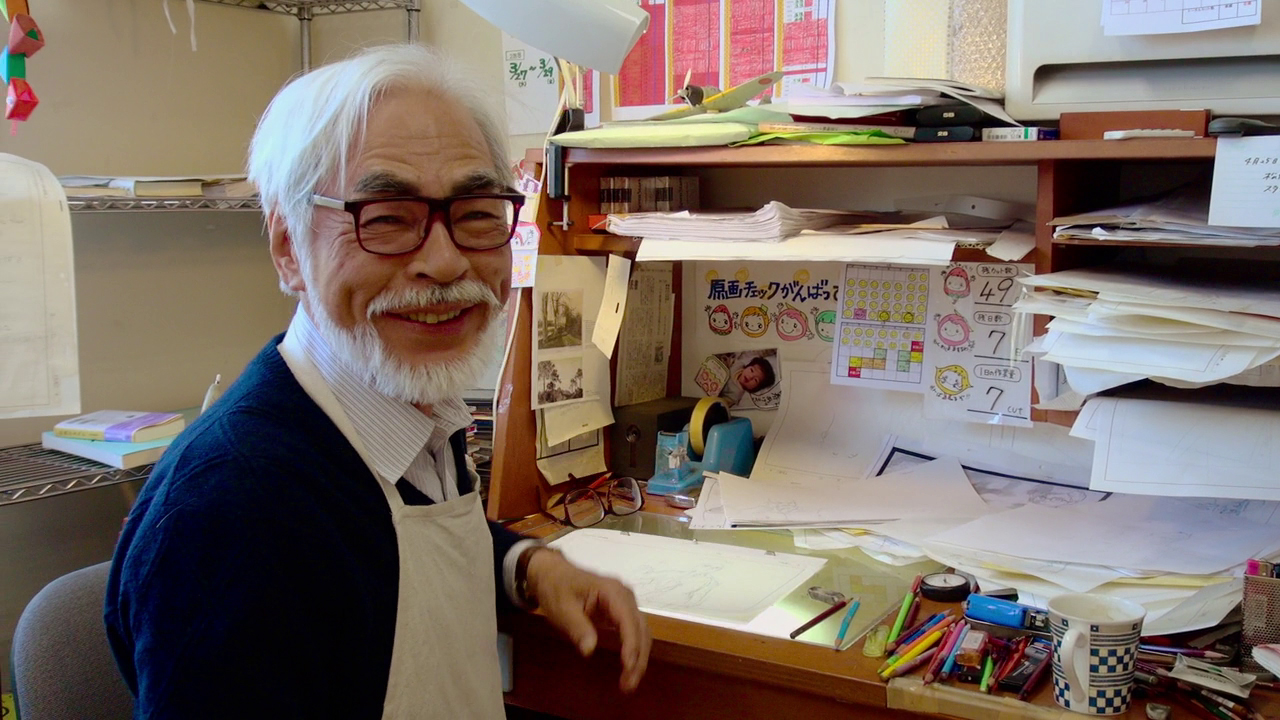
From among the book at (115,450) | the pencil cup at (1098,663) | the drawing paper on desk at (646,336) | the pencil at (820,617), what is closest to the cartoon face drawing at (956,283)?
the drawing paper on desk at (646,336)

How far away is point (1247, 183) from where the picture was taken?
39.2 inches

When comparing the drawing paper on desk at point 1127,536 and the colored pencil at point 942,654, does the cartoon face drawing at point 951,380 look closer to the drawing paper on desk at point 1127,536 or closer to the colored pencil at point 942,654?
the drawing paper on desk at point 1127,536

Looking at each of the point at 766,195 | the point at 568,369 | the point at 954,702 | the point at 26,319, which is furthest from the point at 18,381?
the point at 954,702

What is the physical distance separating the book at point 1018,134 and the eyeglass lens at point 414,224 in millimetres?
562

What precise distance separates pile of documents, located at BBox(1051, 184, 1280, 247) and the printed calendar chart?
0.35 meters

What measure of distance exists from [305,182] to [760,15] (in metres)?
0.89

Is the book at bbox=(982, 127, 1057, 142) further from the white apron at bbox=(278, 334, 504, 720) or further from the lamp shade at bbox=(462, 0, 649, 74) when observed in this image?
the white apron at bbox=(278, 334, 504, 720)

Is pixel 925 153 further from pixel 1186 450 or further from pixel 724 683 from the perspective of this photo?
pixel 724 683

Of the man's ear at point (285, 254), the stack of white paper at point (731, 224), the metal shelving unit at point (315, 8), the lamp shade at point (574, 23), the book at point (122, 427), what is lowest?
the book at point (122, 427)

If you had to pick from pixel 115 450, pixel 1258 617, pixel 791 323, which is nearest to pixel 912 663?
pixel 1258 617

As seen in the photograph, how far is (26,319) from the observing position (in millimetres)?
1529

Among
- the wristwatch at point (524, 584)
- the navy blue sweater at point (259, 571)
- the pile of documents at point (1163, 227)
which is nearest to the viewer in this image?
the navy blue sweater at point (259, 571)

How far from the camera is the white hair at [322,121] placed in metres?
0.96

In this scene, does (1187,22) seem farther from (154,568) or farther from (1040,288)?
(154,568)
